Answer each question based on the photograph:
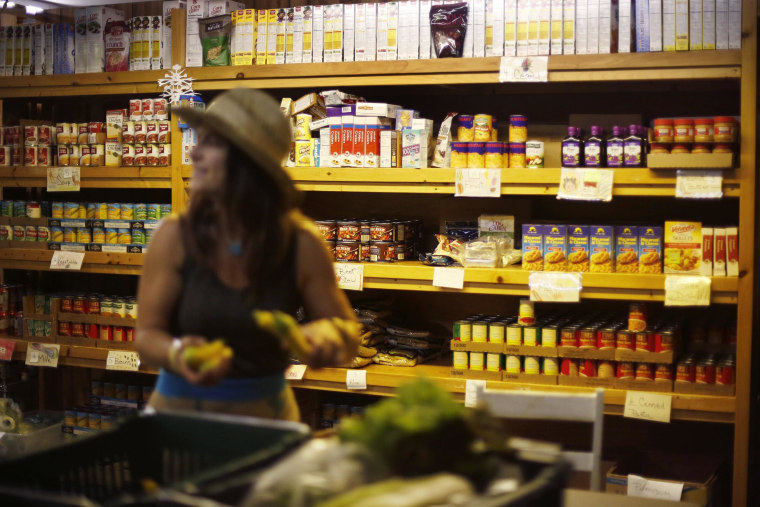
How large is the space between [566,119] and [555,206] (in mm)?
414

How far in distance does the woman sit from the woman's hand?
3.2 inches

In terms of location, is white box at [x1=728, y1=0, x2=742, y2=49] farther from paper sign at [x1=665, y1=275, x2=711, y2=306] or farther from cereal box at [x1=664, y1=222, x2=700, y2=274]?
paper sign at [x1=665, y1=275, x2=711, y2=306]

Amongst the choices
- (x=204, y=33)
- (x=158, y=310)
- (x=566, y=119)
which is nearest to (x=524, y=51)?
(x=566, y=119)

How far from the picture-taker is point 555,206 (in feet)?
14.0

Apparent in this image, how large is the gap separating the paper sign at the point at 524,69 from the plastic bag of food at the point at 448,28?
0.77 feet

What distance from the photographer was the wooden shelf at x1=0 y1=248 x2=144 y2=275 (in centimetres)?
443

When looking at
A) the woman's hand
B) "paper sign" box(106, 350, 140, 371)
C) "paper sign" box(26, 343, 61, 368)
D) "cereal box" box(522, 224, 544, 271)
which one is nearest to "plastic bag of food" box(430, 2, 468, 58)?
"cereal box" box(522, 224, 544, 271)

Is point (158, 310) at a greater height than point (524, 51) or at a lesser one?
lesser

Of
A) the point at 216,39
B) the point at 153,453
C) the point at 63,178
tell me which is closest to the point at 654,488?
the point at 153,453

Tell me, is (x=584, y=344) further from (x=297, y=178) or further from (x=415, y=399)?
(x=415, y=399)

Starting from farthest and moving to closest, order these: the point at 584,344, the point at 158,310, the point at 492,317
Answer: the point at 492,317
the point at 584,344
the point at 158,310

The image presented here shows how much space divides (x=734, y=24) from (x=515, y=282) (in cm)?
132

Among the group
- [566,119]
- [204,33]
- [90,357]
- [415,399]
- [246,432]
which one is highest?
[204,33]

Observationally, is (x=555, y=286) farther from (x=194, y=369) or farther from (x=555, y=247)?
(x=194, y=369)
